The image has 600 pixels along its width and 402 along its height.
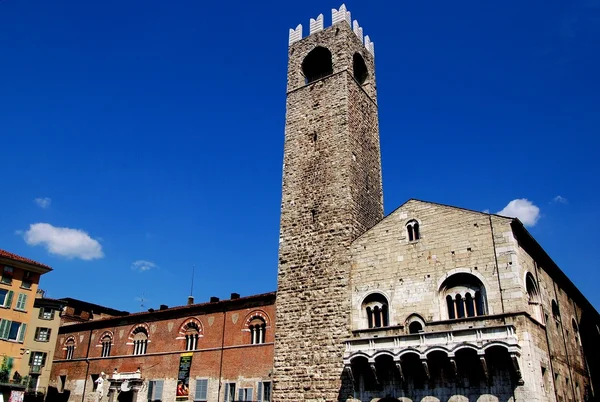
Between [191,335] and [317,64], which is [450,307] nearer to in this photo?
[317,64]

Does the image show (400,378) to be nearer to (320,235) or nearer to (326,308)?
(326,308)

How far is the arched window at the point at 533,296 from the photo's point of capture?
65.6 ft

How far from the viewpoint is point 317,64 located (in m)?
31.1

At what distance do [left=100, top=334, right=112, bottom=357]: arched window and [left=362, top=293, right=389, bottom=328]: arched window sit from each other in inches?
894

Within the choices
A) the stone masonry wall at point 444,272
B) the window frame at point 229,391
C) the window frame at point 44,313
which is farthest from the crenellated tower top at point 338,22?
the window frame at point 44,313

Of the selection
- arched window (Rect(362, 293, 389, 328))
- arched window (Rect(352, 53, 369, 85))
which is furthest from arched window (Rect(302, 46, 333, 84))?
arched window (Rect(362, 293, 389, 328))

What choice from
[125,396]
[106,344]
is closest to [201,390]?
[125,396]

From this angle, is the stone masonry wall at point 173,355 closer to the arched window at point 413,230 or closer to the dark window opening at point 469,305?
the arched window at point 413,230

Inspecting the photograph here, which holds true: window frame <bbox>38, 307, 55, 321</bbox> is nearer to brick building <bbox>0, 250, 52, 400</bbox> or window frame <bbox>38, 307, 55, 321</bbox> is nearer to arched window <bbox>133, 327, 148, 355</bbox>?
brick building <bbox>0, 250, 52, 400</bbox>

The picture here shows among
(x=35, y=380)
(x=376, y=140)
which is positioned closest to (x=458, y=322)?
(x=376, y=140)

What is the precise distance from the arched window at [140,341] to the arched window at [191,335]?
12.5ft

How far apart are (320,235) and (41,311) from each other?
88.1ft

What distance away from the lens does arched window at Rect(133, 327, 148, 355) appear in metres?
34.9

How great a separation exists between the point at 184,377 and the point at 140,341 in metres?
5.71
